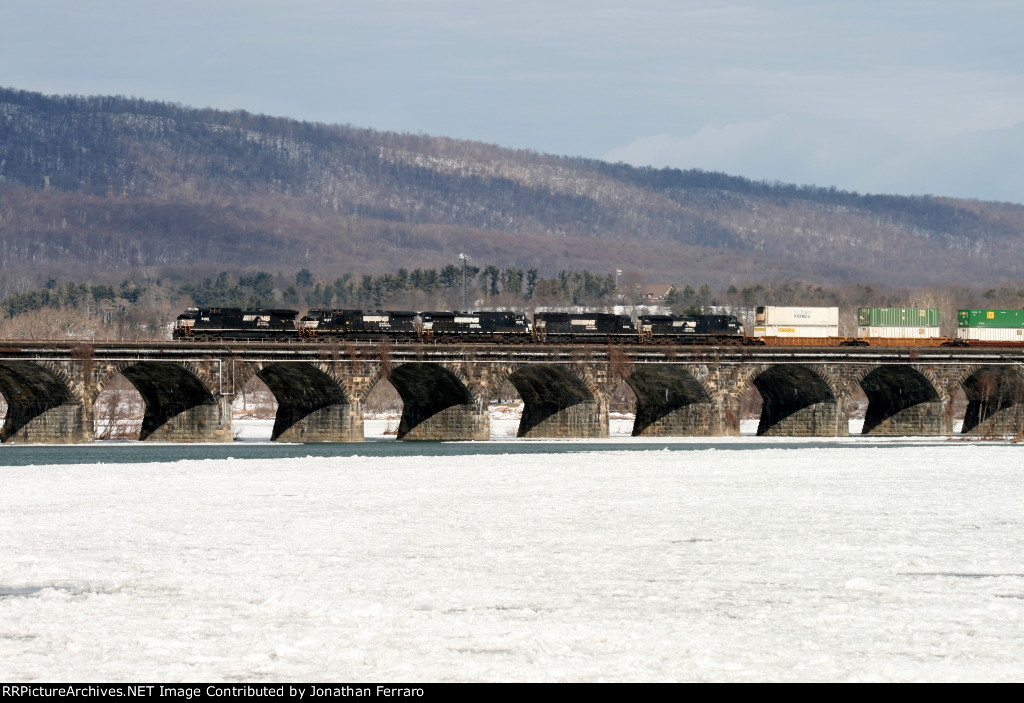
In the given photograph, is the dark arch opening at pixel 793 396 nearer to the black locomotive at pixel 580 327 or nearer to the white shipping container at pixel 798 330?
the white shipping container at pixel 798 330

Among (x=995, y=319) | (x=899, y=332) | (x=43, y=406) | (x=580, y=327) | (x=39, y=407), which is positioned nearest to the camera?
(x=43, y=406)

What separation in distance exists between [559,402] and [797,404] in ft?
67.0

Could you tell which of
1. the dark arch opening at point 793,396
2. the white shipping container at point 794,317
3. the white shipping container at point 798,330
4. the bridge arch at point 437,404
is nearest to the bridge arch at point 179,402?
the bridge arch at point 437,404

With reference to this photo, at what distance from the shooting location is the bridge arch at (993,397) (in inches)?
4058

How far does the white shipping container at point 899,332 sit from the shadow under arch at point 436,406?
39.1 metres

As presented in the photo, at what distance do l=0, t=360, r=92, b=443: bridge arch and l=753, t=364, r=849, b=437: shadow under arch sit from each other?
165 ft

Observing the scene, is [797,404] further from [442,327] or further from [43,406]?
[43,406]

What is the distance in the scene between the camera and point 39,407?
81688 mm

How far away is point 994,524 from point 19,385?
6821 cm

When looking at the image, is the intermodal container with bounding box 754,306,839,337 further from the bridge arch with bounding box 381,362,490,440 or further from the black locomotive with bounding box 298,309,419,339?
the black locomotive with bounding box 298,309,419,339

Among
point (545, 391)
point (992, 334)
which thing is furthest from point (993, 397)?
point (545, 391)

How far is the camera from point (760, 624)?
1842 cm

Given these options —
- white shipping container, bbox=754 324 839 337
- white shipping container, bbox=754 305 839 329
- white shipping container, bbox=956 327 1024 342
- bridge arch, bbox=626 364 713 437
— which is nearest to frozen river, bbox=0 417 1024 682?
bridge arch, bbox=626 364 713 437

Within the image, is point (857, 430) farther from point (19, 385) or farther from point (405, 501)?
point (405, 501)
